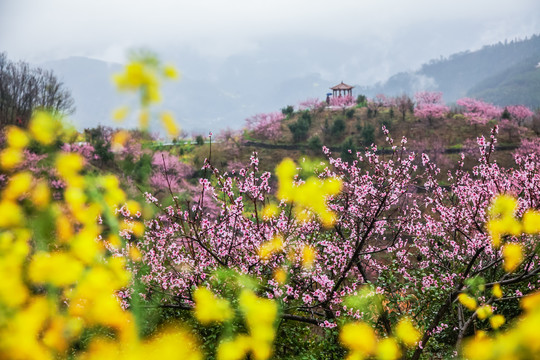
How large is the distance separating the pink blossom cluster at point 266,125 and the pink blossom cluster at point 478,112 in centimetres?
2347

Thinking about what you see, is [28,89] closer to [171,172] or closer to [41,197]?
[171,172]

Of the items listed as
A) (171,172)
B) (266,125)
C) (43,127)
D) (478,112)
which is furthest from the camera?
(266,125)

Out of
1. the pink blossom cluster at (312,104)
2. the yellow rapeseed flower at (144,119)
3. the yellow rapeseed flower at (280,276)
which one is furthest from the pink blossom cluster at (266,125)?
the yellow rapeseed flower at (144,119)

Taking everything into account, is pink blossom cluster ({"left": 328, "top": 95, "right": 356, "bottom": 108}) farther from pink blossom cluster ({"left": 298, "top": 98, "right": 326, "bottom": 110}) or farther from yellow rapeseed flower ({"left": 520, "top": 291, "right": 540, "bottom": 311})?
yellow rapeseed flower ({"left": 520, "top": 291, "right": 540, "bottom": 311})

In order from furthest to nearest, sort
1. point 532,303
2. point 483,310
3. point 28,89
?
1. point 28,89
2. point 483,310
3. point 532,303

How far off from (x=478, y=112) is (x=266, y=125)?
27326 mm

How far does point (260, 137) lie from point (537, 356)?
158 ft

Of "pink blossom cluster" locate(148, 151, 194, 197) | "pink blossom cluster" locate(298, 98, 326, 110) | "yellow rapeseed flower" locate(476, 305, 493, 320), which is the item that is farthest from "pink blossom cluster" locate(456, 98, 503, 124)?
"yellow rapeseed flower" locate(476, 305, 493, 320)

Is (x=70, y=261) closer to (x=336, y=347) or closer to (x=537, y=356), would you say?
(x=537, y=356)

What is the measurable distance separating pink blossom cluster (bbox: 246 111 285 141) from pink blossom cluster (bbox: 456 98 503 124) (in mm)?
23474

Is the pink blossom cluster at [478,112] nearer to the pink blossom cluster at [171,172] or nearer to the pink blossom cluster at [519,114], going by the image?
the pink blossom cluster at [519,114]

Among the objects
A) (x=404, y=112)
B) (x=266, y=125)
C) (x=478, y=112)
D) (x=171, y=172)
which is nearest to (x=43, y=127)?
(x=171, y=172)

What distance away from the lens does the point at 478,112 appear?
44375 mm

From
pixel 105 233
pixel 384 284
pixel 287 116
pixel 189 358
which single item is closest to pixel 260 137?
pixel 287 116
